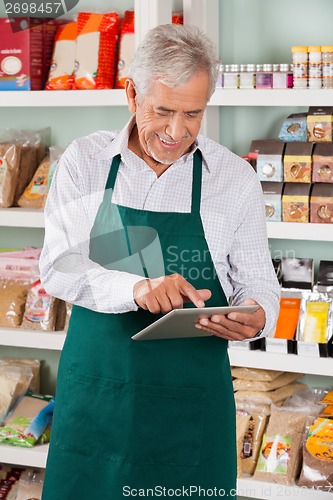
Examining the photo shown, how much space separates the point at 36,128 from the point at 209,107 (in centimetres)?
80

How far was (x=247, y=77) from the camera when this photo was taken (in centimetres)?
275

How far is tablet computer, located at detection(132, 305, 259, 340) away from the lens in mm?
1600

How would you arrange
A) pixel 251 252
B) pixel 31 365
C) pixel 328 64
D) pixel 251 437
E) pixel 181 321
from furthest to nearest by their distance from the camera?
pixel 31 365
pixel 251 437
pixel 328 64
pixel 251 252
pixel 181 321

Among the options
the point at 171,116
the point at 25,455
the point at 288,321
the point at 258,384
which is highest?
the point at 171,116

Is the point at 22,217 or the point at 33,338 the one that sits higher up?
the point at 22,217

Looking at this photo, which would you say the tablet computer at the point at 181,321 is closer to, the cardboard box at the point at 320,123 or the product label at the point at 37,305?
the cardboard box at the point at 320,123

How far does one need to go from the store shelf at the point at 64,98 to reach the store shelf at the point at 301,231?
65 centimetres

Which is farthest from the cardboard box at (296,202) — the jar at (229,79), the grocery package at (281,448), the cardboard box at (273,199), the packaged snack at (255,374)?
the grocery package at (281,448)

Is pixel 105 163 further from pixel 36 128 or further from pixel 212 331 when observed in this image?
pixel 36 128

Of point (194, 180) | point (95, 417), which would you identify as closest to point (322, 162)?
point (194, 180)

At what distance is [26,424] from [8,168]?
92 centimetres

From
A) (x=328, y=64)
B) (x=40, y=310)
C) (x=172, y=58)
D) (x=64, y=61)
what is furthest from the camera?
(x=40, y=310)

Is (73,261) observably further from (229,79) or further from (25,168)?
(25,168)

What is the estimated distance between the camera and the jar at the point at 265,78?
8.96ft
